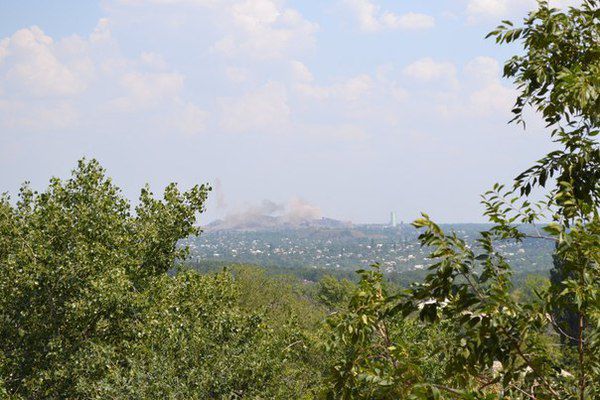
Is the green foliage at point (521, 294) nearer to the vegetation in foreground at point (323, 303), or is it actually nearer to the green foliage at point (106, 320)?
the vegetation in foreground at point (323, 303)

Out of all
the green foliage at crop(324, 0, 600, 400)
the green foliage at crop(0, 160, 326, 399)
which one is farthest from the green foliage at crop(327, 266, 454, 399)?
the green foliage at crop(0, 160, 326, 399)

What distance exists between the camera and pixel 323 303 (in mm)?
15109

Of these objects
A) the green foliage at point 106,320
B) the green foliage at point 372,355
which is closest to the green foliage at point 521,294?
the green foliage at point 372,355

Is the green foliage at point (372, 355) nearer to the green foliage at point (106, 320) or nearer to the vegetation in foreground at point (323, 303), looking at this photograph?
the vegetation in foreground at point (323, 303)

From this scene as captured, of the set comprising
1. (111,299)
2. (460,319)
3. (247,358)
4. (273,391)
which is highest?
(460,319)

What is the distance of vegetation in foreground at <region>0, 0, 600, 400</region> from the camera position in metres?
5.44

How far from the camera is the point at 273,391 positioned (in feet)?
64.7

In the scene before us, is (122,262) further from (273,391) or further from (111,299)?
(273,391)

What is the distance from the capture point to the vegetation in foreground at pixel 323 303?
5.44m

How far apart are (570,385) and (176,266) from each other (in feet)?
70.7

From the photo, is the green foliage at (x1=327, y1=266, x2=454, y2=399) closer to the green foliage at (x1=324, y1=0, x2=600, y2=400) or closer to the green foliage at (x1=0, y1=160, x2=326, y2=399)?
the green foliage at (x1=324, y1=0, x2=600, y2=400)

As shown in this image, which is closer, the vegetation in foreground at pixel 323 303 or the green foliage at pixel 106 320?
the vegetation in foreground at pixel 323 303

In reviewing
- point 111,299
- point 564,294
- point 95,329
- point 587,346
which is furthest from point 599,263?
point 95,329

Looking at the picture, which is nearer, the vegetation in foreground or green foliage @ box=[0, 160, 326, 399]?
the vegetation in foreground
